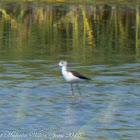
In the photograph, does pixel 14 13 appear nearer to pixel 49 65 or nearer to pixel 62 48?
pixel 62 48

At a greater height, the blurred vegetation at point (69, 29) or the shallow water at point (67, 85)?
the blurred vegetation at point (69, 29)

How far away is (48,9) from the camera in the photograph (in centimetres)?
2520

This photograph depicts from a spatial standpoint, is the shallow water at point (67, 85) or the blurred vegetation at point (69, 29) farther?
the blurred vegetation at point (69, 29)

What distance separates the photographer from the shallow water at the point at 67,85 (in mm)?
8531

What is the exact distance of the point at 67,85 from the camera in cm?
1194

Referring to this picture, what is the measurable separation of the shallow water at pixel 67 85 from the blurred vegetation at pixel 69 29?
0.03m

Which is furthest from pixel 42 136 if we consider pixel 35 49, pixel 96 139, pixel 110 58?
pixel 35 49

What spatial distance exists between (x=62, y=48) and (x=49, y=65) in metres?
2.95

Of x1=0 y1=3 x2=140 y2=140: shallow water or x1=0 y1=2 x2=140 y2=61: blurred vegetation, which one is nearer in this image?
x1=0 y1=3 x2=140 y2=140: shallow water

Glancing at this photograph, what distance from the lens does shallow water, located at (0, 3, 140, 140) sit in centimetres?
853

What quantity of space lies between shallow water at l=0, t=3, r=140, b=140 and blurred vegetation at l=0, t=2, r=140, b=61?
0.03 m

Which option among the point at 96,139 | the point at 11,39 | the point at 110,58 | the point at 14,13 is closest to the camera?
the point at 96,139

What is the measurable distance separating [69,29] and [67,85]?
855cm

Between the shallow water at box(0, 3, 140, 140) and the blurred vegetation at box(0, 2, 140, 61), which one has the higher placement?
the blurred vegetation at box(0, 2, 140, 61)
